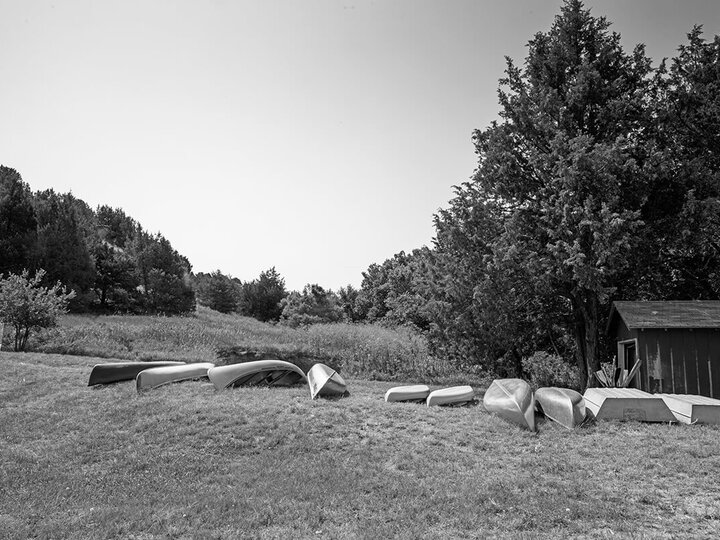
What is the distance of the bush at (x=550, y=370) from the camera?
52.0 feet

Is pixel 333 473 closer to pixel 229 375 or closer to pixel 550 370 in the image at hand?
pixel 229 375

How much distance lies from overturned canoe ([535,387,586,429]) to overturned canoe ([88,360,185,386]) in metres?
10.8

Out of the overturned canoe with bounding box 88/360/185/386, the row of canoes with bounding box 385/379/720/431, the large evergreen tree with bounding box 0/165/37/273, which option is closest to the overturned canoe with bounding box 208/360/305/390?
the overturned canoe with bounding box 88/360/185/386

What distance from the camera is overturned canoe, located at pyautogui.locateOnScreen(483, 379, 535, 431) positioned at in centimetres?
935

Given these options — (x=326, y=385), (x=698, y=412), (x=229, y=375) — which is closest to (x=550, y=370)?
(x=698, y=412)

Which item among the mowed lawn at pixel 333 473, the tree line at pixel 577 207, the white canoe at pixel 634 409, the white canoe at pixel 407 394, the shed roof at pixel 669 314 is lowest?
the mowed lawn at pixel 333 473

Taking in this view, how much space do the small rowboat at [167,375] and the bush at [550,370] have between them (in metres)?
10.4

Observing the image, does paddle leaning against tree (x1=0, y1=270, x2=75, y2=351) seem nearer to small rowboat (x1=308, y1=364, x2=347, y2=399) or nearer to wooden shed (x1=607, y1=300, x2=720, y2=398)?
small rowboat (x1=308, y1=364, x2=347, y2=399)

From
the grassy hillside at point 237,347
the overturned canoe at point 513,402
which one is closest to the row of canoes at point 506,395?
the overturned canoe at point 513,402

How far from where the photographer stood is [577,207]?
12.8m

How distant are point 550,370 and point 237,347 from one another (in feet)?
44.1

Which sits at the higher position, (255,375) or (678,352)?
(678,352)

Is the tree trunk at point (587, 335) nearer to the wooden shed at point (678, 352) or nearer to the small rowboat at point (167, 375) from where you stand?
the wooden shed at point (678, 352)

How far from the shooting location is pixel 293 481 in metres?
6.64
